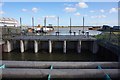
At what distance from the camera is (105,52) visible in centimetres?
2714

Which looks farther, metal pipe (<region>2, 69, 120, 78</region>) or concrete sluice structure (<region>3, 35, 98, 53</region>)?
concrete sluice structure (<region>3, 35, 98, 53</region>)

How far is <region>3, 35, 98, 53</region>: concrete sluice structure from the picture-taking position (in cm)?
3004

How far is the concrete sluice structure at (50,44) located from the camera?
30.0 meters

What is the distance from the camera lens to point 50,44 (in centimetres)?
3000

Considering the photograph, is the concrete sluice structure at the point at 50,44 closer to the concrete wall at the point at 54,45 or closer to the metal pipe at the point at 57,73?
the concrete wall at the point at 54,45

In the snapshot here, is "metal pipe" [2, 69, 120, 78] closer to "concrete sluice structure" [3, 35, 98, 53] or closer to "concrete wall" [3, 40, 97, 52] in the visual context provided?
"concrete sluice structure" [3, 35, 98, 53]

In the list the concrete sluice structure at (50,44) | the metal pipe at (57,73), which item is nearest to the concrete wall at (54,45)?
the concrete sluice structure at (50,44)

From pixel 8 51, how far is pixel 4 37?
2879 mm

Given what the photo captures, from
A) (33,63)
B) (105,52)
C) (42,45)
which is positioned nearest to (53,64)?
(33,63)

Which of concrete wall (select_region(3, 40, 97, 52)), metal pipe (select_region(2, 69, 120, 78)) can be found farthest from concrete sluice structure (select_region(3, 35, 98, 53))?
metal pipe (select_region(2, 69, 120, 78))

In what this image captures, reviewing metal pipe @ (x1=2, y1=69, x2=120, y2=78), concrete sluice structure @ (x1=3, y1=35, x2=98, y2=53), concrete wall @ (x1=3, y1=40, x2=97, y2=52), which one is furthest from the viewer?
concrete wall @ (x1=3, y1=40, x2=97, y2=52)

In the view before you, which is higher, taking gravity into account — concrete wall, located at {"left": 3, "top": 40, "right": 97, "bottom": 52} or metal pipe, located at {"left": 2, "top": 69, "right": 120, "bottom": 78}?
concrete wall, located at {"left": 3, "top": 40, "right": 97, "bottom": 52}

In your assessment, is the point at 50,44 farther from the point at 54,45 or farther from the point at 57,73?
the point at 57,73

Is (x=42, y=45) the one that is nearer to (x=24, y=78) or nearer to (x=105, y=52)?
(x=105, y=52)
